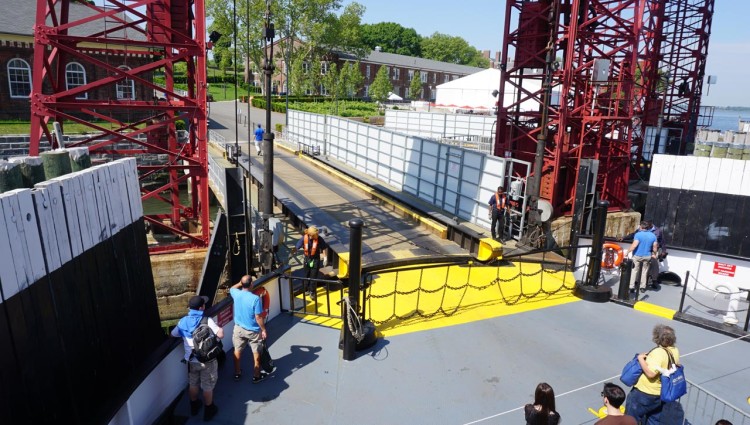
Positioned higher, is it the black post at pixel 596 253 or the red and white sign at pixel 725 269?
the black post at pixel 596 253

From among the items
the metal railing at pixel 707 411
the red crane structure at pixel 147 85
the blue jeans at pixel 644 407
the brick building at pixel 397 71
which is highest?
the brick building at pixel 397 71

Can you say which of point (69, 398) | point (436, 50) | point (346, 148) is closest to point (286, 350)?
point (69, 398)

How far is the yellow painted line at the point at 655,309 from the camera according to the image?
9.27m

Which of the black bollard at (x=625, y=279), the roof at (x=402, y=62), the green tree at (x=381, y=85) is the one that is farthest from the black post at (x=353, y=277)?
the roof at (x=402, y=62)

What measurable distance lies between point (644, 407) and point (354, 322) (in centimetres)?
380

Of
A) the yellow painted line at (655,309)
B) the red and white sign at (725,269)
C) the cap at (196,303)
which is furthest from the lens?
the red and white sign at (725,269)

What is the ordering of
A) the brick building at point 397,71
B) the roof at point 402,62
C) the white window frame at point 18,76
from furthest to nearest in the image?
the roof at point 402,62 → the brick building at point 397,71 → the white window frame at point 18,76

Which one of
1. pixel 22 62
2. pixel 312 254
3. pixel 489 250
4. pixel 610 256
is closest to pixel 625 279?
pixel 610 256

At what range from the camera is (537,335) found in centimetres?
834

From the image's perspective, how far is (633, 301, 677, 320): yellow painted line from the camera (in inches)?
365

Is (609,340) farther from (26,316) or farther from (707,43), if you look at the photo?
(707,43)

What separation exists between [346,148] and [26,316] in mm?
22623

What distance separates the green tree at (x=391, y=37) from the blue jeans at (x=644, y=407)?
133m

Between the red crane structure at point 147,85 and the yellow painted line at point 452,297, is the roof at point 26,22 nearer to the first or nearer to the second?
the red crane structure at point 147,85
